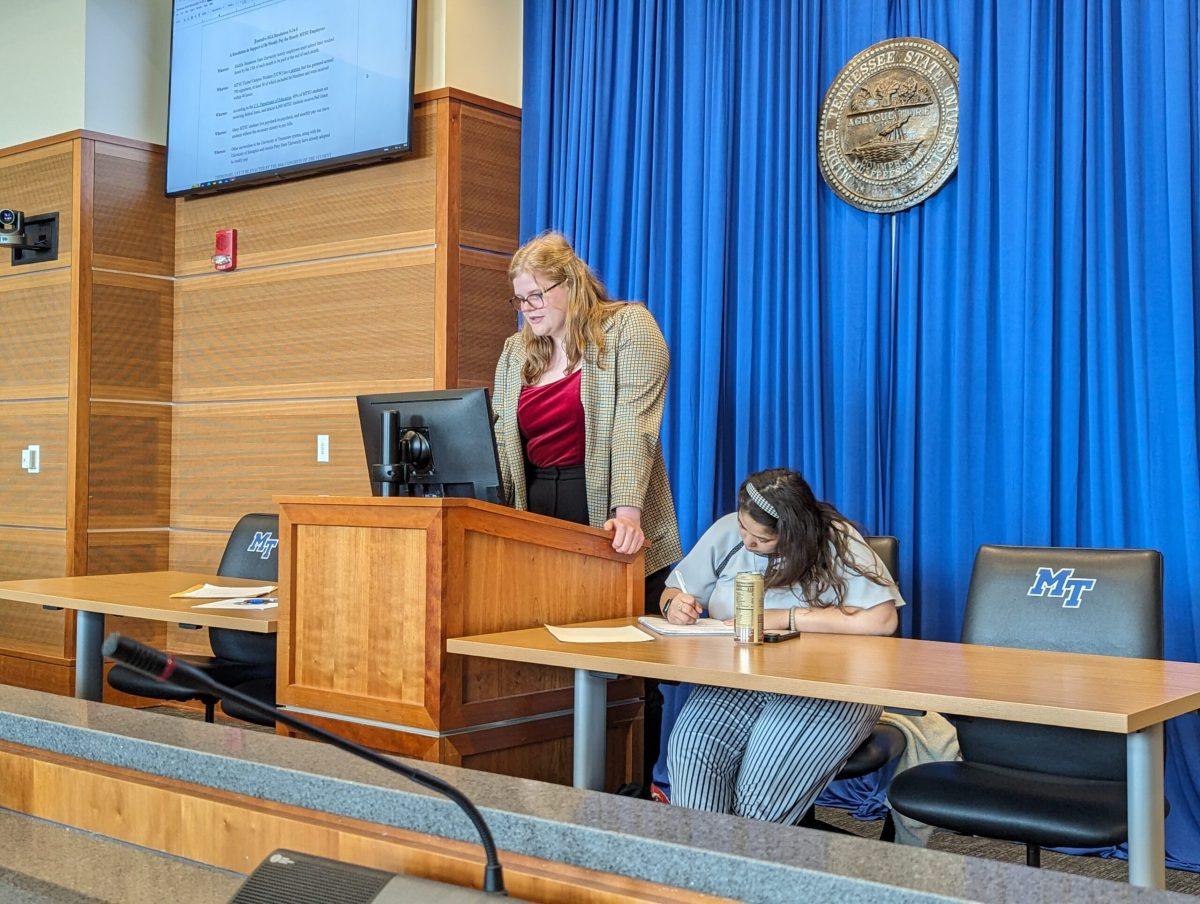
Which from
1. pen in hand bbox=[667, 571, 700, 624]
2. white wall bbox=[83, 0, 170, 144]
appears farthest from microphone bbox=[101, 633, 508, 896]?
white wall bbox=[83, 0, 170, 144]

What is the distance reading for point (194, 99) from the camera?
5.46 m

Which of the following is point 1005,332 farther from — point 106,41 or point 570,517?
point 106,41

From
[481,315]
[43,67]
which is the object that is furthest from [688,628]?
[43,67]

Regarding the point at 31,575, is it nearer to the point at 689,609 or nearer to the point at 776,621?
the point at 689,609

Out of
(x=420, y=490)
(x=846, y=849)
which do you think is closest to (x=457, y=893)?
(x=846, y=849)

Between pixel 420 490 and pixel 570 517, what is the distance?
407 millimetres

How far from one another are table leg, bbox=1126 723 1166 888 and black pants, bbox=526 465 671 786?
4.43 feet

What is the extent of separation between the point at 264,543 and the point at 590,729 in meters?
2.07

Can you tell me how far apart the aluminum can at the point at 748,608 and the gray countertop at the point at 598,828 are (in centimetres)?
144

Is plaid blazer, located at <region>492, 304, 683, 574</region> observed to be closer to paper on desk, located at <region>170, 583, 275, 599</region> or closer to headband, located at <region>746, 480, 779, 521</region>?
headband, located at <region>746, 480, 779, 521</region>

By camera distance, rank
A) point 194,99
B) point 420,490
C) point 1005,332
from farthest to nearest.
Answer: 1. point 194,99
2. point 1005,332
3. point 420,490

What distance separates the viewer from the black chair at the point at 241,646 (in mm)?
3914

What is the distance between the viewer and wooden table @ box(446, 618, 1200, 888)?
1979mm

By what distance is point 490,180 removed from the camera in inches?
194
